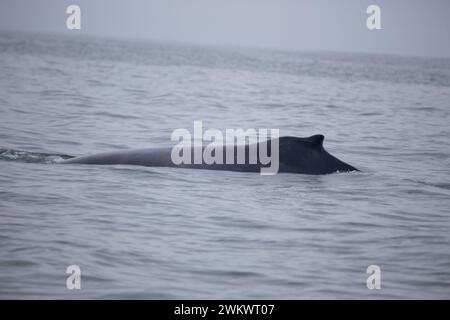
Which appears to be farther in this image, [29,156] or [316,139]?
[29,156]

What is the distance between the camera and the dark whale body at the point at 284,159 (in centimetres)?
1271

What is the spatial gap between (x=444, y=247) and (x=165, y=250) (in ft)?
11.2

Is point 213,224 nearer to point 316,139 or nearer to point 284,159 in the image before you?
point 316,139

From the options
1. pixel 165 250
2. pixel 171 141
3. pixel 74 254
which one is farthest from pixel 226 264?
pixel 171 141

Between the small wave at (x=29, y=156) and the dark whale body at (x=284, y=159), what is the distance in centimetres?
60

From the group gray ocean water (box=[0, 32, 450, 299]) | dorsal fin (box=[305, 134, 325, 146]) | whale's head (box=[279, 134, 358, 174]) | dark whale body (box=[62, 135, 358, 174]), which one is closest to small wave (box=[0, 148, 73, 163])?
gray ocean water (box=[0, 32, 450, 299])

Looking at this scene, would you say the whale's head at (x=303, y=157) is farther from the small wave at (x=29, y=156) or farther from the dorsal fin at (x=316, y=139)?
the small wave at (x=29, y=156)

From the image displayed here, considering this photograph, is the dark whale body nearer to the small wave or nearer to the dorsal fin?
the dorsal fin

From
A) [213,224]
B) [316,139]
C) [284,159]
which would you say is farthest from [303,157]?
[213,224]

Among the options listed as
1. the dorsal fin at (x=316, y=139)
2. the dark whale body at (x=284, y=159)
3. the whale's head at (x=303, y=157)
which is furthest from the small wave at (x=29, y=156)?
the dorsal fin at (x=316, y=139)

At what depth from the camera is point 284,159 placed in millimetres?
13031

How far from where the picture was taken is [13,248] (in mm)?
8562

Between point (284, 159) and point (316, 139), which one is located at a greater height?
point (316, 139)

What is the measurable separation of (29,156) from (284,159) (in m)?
5.23
